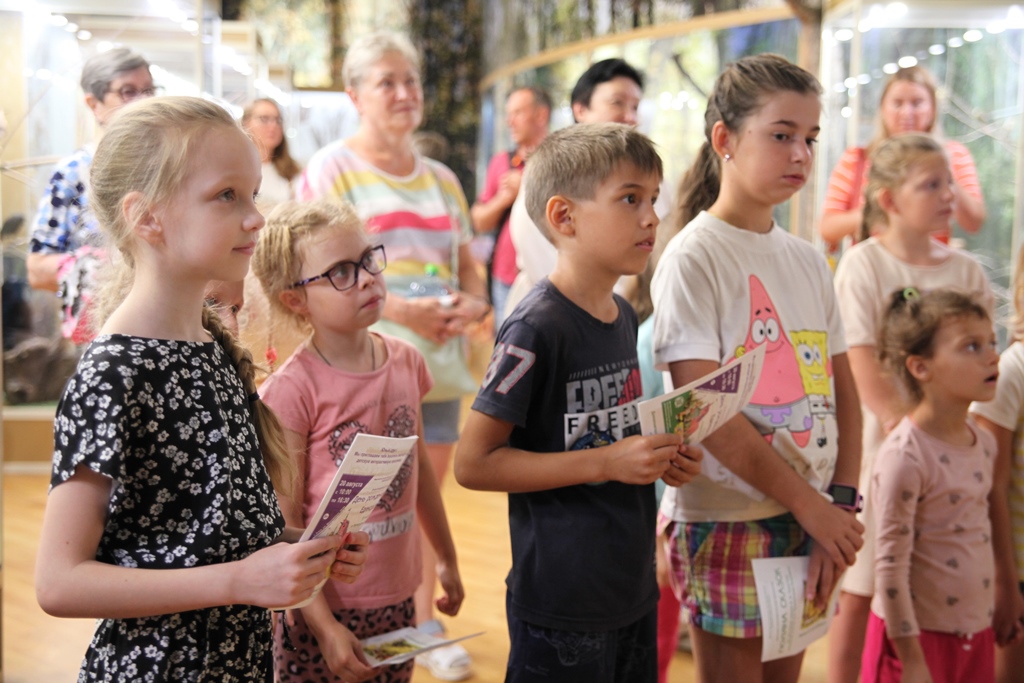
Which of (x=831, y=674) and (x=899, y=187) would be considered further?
(x=899, y=187)

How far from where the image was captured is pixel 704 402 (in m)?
1.60

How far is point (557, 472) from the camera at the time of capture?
5.38 feet

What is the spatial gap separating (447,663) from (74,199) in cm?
177

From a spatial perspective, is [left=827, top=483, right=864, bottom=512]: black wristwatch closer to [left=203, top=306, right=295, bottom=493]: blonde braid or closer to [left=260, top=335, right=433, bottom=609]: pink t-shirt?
[left=260, top=335, right=433, bottom=609]: pink t-shirt

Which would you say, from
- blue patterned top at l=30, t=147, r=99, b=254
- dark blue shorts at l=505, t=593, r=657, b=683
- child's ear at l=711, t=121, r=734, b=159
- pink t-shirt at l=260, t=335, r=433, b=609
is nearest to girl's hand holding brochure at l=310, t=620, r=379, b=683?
pink t-shirt at l=260, t=335, r=433, b=609

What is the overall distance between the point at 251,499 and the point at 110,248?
1.45 ft

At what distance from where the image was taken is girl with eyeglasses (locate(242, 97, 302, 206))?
5.66 m

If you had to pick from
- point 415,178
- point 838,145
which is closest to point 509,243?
point 838,145

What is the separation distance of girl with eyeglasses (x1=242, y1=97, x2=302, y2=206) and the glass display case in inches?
123

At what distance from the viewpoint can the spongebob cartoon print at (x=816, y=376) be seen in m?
1.96

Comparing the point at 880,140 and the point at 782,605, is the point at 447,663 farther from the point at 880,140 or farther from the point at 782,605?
the point at 880,140

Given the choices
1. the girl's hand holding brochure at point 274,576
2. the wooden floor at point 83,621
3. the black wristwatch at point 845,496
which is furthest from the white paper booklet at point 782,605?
the wooden floor at point 83,621

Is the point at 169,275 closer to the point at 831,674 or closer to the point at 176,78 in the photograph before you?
the point at 831,674

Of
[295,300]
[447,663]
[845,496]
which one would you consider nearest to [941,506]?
[845,496]
